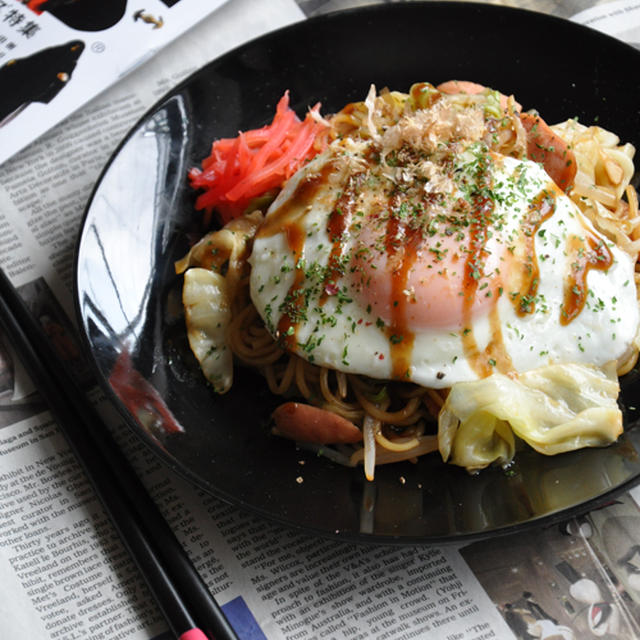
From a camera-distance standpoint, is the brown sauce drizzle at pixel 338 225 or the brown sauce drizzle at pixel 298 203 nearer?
the brown sauce drizzle at pixel 338 225

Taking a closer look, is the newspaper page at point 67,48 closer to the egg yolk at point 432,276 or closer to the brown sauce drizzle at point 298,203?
the brown sauce drizzle at point 298,203

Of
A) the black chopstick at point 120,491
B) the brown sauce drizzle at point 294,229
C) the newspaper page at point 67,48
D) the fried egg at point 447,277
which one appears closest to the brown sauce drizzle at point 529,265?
the fried egg at point 447,277

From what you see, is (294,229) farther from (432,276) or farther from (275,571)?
(275,571)

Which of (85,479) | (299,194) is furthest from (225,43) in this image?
(85,479)

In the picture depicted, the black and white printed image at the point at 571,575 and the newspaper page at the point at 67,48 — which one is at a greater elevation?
the newspaper page at the point at 67,48

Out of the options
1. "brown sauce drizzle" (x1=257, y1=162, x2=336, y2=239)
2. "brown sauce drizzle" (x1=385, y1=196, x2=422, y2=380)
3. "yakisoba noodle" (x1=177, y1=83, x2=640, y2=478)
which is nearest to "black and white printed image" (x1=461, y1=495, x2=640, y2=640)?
"yakisoba noodle" (x1=177, y1=83, x2=640, y2=478)

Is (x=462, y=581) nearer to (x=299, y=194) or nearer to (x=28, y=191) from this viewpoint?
(x=299, y=194)

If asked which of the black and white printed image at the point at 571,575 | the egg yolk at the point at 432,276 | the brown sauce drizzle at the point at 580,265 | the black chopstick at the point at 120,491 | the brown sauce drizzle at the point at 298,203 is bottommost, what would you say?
the black and white printed image at the point at 571,575
